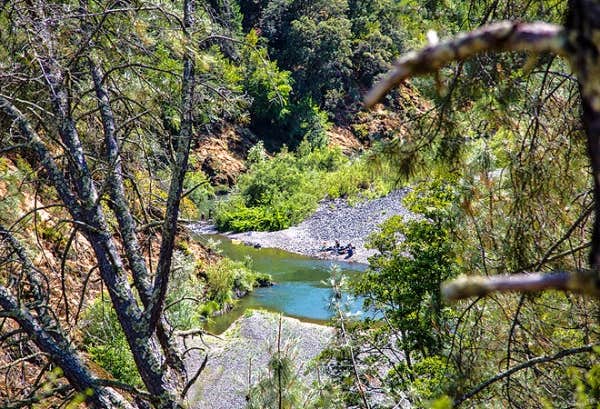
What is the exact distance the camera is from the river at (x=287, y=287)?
44.0 ft

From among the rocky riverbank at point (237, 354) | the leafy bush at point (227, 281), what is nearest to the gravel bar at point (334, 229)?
the leafy bush at point (227, 281)

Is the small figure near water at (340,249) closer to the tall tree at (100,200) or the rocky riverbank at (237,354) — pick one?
the rocky riverbank at (237,354)

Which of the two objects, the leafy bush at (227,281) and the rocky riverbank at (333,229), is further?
the rocky riverbank at (333,229)

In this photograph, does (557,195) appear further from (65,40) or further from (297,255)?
(297,255)

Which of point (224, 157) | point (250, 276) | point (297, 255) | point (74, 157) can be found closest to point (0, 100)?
Result: point (74, 157)

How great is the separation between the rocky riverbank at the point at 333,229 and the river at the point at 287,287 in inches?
31.5

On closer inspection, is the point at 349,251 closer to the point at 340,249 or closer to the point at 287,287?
the point at 340,249

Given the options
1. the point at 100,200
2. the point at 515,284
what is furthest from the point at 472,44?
the point at 100,200

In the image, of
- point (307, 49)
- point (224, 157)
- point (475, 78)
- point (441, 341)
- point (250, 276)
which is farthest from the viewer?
point (307, 49)

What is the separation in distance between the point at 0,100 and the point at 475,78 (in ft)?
8.08

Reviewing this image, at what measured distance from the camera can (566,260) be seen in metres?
3.17

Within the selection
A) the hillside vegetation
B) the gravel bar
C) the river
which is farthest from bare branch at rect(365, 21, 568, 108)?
the gravel bar

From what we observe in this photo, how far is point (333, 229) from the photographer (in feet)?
77.2

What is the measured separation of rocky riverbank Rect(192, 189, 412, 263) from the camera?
21.4 m
